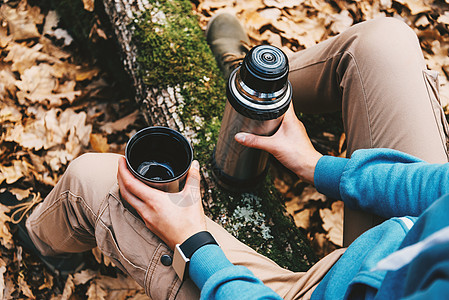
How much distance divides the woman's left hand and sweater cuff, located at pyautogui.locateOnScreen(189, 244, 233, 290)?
0.33ft

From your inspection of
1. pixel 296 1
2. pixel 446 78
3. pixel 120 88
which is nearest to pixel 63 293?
pixel 120 88

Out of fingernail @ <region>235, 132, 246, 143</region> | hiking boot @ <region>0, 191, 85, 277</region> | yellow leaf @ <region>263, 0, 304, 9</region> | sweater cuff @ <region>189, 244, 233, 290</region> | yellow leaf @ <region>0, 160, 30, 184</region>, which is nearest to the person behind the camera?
sweater cuff @ <region>189, 244, 233, 290</region>

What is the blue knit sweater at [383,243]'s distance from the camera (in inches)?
28.8

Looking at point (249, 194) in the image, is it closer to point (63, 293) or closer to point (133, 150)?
point (133, 150)

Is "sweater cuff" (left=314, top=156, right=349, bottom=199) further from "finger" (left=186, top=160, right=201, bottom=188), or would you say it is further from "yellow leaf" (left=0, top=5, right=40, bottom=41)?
"yellow leaf" (left=0, top=5, right=40, bottom=41)

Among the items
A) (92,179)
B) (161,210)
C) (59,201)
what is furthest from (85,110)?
(161,210)

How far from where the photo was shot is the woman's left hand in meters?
1.45

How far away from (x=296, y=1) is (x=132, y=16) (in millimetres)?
1652

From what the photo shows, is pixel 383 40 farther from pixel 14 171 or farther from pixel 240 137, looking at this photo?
pixel 14 171

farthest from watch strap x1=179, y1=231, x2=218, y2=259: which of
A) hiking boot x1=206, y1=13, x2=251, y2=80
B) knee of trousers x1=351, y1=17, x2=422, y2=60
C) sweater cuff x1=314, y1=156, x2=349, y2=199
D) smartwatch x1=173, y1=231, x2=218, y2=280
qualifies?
hiking boot x1=206, y1=13, x2=251, y2=80

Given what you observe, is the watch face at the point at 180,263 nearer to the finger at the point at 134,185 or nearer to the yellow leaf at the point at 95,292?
the finger at the point at 134,185

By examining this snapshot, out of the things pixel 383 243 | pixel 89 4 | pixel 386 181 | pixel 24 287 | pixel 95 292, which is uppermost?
pixel 89 4

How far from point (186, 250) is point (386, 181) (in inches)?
33.7

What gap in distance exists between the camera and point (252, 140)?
1.76 meters
